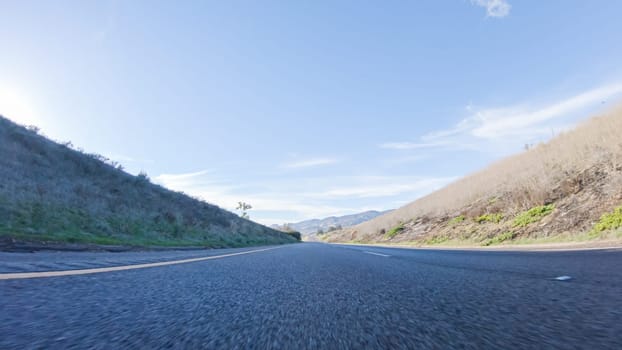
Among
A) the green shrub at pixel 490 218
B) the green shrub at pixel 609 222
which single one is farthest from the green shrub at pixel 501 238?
the green shrub at pixel 609 222

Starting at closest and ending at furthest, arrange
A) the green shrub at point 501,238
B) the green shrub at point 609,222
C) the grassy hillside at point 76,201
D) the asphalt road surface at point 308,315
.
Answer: the asphalt road surface at point 308,315
the green shrub at point 609,222
the grassy hillside at point 76,201
the green shrub at point 501,238

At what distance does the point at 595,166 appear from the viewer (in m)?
12.8

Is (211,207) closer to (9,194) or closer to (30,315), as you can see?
(9,194)

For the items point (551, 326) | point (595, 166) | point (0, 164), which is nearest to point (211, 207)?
point (0, 164)

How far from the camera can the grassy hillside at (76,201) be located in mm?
9719

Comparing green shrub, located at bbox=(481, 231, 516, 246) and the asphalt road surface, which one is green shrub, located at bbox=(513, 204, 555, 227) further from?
the asphalt road surface

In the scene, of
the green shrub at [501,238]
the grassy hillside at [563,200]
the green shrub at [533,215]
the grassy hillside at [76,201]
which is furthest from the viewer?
the green shrub at [501,238]

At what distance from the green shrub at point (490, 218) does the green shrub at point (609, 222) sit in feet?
22.4

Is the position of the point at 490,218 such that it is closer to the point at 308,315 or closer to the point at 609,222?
the point at 609,222

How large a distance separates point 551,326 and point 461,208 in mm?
24653

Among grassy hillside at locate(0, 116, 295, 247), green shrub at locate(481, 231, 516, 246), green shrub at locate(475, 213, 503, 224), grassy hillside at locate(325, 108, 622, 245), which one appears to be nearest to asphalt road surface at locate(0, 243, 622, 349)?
grassy hillside at locate(0, 116, 295, 247)

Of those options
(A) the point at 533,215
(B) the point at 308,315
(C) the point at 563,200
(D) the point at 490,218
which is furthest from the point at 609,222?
(B) the point at 308,315

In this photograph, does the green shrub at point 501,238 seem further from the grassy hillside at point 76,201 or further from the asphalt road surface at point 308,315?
the grassy hillside at point 76,201

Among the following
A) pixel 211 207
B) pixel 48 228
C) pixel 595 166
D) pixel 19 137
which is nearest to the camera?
pixel 48 228
